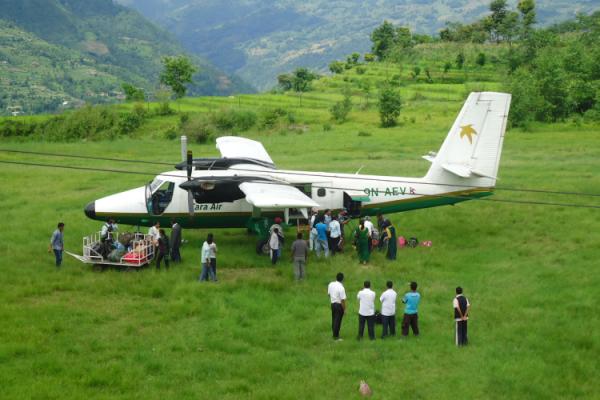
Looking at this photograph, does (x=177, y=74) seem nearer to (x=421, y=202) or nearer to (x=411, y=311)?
(x=421, y=202)

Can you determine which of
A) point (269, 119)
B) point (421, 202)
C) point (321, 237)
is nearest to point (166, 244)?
point (321, 237)

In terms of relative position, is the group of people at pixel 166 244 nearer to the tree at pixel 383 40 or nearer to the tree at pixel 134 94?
the tree at pixel 134 94

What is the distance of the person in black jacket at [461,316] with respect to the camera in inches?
632

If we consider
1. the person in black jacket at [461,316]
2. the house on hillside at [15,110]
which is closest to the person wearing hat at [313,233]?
the person in black jacket at [461,316]

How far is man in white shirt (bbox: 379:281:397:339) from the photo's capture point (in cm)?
1656

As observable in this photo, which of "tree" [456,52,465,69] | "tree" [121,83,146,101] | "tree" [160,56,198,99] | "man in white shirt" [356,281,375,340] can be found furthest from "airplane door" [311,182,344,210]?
"tree" [456,52,465,69]

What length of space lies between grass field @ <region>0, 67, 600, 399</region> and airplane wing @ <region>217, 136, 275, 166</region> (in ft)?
12.6

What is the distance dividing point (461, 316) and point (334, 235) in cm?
797

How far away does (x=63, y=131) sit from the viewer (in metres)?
63.4

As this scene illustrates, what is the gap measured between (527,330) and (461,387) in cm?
378

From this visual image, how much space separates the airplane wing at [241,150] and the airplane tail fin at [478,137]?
317 inches

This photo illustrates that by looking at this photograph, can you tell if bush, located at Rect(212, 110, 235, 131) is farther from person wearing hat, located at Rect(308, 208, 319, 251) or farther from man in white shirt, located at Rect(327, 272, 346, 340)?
man in white shirt, located at Rect(327, 272, 346, 340)

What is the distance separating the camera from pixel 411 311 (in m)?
16.8

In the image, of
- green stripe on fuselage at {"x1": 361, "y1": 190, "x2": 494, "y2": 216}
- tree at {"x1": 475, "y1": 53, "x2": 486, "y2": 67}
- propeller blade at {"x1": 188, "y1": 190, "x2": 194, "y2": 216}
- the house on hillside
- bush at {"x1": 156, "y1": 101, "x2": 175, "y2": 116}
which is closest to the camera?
propeller blade at {"x1": 188, "y1": 190, "x2": 194, "y2": 216}
